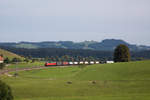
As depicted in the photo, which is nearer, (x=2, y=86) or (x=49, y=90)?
(x=2, y=86)

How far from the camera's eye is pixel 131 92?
67250 millimetres

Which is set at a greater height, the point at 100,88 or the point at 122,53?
the point at 122,53

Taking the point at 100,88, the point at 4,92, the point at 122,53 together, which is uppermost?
the point at 122,53

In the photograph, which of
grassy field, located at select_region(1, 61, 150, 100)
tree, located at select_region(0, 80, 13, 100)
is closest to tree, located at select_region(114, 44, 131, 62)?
grassy field, located at select_region(1, 61, 150, 100)

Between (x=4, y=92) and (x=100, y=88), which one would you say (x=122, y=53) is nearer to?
(x=100, y=88)

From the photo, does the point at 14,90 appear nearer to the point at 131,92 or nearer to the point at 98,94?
the point at 98,94

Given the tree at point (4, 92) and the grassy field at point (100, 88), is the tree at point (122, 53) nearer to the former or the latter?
the grassy field at point (100, 88)

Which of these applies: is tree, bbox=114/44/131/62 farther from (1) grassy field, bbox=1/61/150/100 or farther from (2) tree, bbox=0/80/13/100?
(2) tree, bbox=0/80/13/100

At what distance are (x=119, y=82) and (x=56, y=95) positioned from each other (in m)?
26.5

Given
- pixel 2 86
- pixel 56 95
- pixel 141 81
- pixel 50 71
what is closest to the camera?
pixel 2 86

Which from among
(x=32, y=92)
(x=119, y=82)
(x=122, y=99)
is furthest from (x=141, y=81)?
(x=32, y=92)

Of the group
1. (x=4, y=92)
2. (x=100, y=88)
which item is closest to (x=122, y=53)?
(x=100, y=88)

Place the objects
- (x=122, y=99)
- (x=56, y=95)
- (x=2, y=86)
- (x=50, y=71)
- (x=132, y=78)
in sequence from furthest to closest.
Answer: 1. (x=50, y=71)
2. (x=132, y=78)
3. (x=56, y=95)
4. (x=122, y=99)
5. (x=2, y=86)

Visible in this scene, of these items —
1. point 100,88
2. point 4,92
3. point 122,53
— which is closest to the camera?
point 4,92
